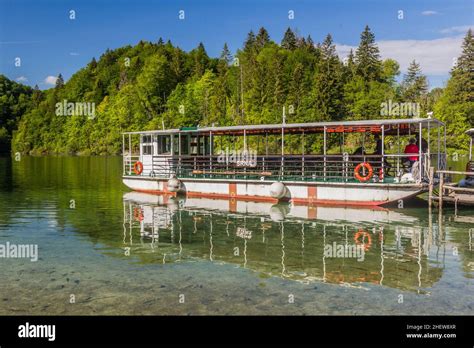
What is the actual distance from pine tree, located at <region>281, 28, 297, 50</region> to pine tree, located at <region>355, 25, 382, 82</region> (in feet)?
95.5

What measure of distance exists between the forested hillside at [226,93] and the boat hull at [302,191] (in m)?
53.2

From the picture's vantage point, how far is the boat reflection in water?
37.9 ft

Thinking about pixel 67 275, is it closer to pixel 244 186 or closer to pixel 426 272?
pixel 426 272

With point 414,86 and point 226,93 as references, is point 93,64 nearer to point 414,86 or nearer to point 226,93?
point 226,93

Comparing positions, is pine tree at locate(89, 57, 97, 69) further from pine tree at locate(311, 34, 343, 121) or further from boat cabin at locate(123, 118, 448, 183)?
boat cabin at locate(123, 118, 448, 183)

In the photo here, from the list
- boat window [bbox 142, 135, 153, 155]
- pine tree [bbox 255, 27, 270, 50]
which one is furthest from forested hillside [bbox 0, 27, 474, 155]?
boat window [bbox 142, 135, 153, 155]

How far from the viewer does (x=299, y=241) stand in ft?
→ 49.6

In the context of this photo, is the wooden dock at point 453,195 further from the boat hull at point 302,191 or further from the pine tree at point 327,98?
the pine tree at point 327,98

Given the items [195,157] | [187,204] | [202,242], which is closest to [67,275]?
[202,242]

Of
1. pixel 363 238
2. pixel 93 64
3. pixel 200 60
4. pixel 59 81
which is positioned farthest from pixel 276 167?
A: pixel 59 81

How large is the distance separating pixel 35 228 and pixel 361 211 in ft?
45.7

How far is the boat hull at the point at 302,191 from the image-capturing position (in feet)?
69.0

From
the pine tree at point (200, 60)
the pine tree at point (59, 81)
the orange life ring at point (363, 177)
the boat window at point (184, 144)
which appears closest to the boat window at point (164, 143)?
the boat window at point (184, 144)
